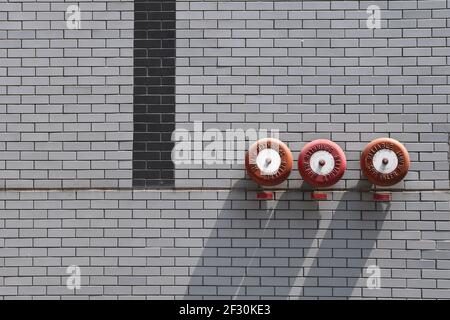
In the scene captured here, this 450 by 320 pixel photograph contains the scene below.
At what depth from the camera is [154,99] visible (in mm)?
6742

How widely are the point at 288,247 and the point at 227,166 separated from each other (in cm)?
106

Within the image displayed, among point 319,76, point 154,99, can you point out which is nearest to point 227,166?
point 154,99

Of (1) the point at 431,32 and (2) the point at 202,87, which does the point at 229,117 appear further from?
(1) the point at 431,32

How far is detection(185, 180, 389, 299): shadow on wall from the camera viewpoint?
660cm

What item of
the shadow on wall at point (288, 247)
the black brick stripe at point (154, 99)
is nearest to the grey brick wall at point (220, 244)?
the shadow on wall at point (288, 247)

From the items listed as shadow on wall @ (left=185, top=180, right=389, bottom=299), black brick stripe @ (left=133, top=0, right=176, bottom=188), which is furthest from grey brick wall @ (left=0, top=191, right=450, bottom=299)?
black brick stripe @ (left=133, top=0, right=176, bottom=188)

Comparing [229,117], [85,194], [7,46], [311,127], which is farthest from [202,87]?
[7,46]

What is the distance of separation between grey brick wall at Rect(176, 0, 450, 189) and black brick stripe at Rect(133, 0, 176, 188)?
12 cm

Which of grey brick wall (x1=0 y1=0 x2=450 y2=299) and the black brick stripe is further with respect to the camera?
the black brick stripe

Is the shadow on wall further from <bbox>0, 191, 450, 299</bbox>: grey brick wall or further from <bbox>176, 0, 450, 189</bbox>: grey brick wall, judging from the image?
<bbox>176, 0, 450, 189</bbox>: grey brick wall

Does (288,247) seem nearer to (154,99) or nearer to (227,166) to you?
(227,166)

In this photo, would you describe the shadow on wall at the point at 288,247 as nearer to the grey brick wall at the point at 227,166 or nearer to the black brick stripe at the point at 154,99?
the grey brick wall at the point at 227,166

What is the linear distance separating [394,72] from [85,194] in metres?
3.51

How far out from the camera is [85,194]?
6688 mm
